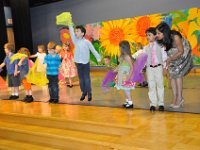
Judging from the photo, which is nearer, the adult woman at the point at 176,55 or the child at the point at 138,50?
the adult woman at the point at 176,55

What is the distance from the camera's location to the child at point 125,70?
4688 mm

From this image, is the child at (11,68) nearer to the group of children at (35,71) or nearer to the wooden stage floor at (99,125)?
the group of children at (35,71)

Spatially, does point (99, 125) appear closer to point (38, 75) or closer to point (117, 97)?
point (117, 97)

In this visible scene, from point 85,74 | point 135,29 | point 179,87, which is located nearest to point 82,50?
point 85,74

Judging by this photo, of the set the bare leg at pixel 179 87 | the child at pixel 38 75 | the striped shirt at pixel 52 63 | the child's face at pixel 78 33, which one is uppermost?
the child's face at pixel 78 33

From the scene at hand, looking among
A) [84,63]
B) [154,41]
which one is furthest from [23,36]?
[154,41]

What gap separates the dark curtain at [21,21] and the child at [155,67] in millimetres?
8520

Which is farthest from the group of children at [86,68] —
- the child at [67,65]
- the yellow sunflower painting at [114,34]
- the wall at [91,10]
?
the wall at [91,10]

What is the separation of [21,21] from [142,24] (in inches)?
201

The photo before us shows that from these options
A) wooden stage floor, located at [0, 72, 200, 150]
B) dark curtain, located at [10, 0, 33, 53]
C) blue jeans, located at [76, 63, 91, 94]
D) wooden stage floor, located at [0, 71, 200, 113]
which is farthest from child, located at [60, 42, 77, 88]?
dark curtain, located at [10, 0, 33, 53]

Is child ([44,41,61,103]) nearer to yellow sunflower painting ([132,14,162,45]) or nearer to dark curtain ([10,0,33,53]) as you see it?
yellow sunflower painting ([132,14,162,45])

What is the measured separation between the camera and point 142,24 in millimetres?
10266

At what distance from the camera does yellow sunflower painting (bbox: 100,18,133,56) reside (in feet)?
34.8

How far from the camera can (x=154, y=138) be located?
3244mm
